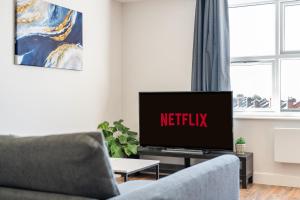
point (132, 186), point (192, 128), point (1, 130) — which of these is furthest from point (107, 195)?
point (192, 128)

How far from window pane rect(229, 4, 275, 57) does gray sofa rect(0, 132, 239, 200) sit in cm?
359

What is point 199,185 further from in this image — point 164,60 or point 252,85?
point 164,60

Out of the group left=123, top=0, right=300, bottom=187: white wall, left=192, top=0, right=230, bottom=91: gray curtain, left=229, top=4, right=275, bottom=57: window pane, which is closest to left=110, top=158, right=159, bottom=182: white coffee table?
left=192, top=0, right=230, bottom=91: gray curtain

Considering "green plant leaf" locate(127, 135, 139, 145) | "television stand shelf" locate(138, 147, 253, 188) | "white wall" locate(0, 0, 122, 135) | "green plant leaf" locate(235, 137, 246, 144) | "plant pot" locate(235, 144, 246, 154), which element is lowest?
"television stand shelf" locate(138, 147, 253, 188)

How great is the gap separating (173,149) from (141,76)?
1265 millimetres

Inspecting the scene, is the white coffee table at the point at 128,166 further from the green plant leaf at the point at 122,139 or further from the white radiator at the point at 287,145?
the white radiator at the point at 287,145

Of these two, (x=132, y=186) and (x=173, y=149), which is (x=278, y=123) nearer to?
(x=173, y=149)

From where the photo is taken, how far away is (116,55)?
5.61 m

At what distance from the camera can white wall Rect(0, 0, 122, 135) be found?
12.7ft

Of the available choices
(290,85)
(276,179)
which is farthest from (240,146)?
(290,85)

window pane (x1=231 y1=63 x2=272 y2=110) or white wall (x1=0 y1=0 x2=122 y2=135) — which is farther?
window pane (x1=231 y1=63 x2=272 y2=110)

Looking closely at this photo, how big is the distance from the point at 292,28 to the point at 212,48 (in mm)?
991

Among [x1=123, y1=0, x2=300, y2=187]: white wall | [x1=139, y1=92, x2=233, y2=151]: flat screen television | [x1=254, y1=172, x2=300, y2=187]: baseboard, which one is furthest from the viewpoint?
[x1=123, y1=0, x2=300, y2=187]: white wall

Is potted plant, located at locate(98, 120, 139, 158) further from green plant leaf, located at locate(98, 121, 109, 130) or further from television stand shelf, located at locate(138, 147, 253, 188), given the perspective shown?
television stand shelf, located at locate(138, 147, 253, 188)
